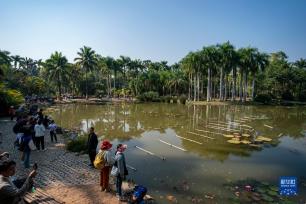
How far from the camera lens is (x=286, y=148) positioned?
69.8 feet

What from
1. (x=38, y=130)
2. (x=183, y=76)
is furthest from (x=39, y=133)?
(x=183, y=76)

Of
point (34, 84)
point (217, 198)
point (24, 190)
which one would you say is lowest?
point (217, 198)

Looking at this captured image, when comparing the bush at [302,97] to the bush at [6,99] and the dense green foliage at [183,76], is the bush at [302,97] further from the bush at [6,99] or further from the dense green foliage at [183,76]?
the bush at [6,99]

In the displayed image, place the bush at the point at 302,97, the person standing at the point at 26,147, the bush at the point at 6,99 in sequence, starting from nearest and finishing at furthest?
the person standing at the point at 26,147 → the bush at the point at 6,99 → the bush at the point at 302,97

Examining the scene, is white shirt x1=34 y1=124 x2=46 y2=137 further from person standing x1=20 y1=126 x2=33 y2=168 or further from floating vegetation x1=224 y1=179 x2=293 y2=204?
floating vegetation x1=224 y1=179 x2=293 y2=204

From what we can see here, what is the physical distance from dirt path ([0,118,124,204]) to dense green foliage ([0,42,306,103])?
4397cm

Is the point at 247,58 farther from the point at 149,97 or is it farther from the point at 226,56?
the point at 149,97

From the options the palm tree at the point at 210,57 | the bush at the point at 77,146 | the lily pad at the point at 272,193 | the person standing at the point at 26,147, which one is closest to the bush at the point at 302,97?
the palm tree at the point at 210,57

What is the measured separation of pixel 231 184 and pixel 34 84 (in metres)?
58.7

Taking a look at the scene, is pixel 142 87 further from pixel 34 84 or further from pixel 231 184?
pixel 231 184

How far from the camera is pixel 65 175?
39.6 ft

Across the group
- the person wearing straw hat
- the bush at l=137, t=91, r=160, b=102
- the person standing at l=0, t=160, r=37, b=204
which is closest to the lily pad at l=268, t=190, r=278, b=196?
the person wearing straw hat

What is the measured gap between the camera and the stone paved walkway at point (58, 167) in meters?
11.3

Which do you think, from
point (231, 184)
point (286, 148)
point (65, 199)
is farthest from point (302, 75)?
point (65, 199)
